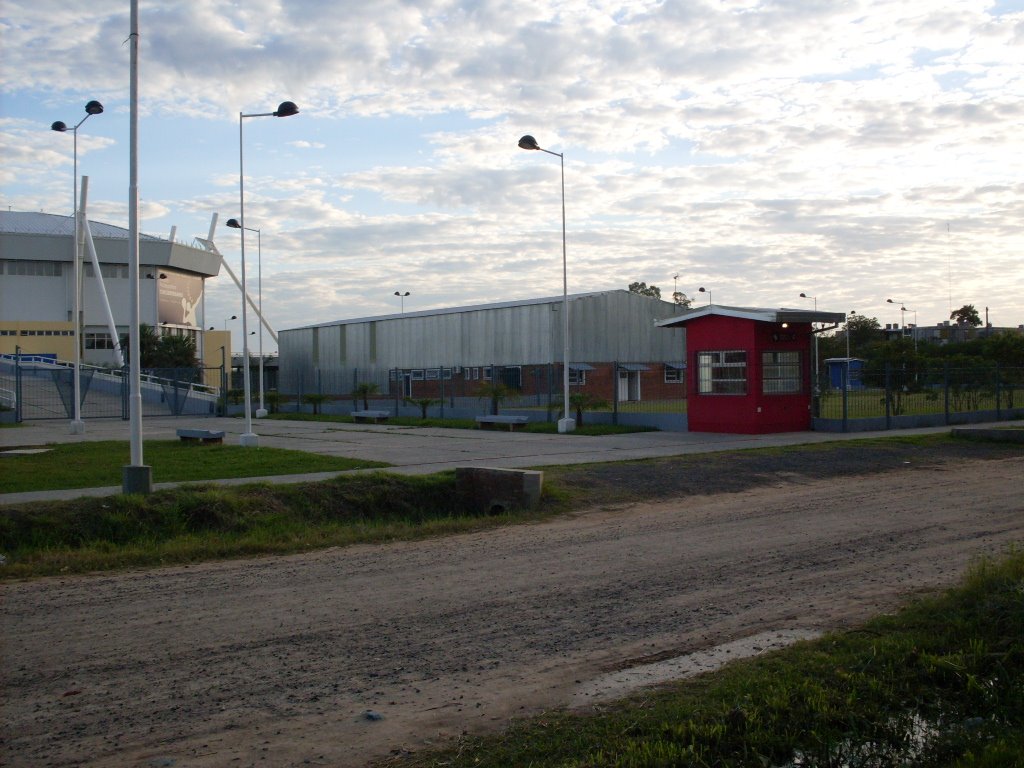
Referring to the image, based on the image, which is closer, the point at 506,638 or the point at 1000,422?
the point at 506,638

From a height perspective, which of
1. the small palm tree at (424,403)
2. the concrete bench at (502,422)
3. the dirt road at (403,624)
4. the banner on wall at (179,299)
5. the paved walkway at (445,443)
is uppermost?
the banner on wall at (179,299)

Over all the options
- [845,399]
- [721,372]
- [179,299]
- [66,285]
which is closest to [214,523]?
[721,372]

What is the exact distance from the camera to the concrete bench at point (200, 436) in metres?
23.2

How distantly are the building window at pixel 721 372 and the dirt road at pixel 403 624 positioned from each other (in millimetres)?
14498

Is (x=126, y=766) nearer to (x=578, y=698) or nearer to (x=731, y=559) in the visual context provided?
(x=578, y=698)

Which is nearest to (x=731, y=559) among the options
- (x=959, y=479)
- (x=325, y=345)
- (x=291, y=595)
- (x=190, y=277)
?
(x=291, y=595)

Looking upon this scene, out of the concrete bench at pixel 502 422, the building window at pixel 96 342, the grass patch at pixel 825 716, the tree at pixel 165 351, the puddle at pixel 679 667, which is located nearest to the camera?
the grass patch at pixel 825 716

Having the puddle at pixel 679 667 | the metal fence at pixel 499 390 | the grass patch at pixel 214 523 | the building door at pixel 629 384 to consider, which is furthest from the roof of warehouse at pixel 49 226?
the puddle at pixel 679 667

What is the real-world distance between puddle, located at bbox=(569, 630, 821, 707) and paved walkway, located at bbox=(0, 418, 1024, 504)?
10.00 m

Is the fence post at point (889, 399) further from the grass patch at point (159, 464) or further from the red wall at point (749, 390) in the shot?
the grass patch at point (159, 464)

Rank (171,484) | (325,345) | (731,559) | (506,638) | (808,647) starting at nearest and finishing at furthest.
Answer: (808,647) < (506,638) < (731,559) < (171,484) < (325,345)

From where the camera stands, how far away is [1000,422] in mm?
31500

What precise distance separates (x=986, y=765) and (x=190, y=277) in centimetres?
9052

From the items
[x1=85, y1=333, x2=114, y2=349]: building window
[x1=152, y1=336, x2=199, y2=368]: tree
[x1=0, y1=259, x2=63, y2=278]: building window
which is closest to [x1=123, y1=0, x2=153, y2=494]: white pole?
[x1=152, y1=336, x2=199, y2=368]: tree
